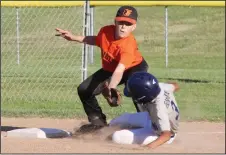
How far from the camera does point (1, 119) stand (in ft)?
35.9

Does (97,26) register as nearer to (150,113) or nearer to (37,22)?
(37,22)

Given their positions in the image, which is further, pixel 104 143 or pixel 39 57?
pixel 39 57

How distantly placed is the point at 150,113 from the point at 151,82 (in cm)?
42

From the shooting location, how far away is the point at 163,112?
26.5 ft

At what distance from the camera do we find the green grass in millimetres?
12414

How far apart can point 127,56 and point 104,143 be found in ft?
3.23

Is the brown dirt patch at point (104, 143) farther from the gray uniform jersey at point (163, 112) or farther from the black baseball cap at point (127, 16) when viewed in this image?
the black baseball cap at point (127, 16)

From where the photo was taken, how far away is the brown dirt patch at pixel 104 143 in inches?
304

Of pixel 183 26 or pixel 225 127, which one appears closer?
pixel 225 127

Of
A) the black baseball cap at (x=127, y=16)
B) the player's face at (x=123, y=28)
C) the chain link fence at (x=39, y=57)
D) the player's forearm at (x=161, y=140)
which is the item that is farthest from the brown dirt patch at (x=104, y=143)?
the chain link fence at (x=39, y=57)

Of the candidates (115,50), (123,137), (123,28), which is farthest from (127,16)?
(123,137)

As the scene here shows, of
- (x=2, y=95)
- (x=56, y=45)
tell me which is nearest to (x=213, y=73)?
(x=56, y=45)

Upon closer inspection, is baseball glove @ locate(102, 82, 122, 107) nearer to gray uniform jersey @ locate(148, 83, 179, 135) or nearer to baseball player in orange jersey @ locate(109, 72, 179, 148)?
baseball player in orange jersey @ locate(109, 72, 179, 148)

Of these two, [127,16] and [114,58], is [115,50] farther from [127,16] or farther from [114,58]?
[127,16]
